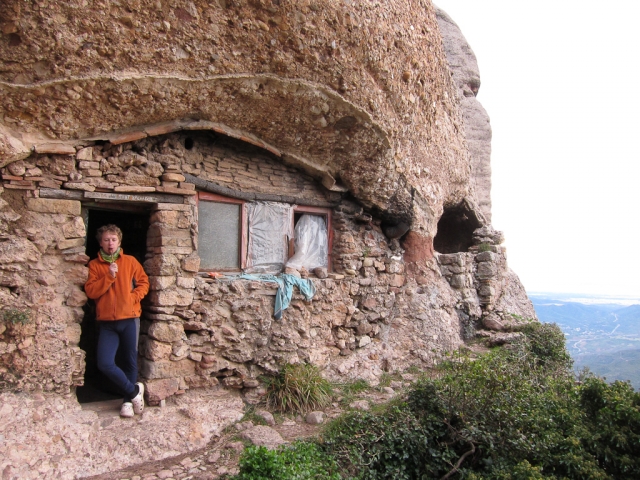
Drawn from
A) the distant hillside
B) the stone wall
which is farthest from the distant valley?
the stone wall

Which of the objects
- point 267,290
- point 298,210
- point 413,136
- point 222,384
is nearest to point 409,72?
point 413,136

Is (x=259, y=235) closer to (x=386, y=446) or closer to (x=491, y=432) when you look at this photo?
(x=386, y=446)

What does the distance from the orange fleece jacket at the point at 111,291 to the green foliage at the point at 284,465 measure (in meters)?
1.82

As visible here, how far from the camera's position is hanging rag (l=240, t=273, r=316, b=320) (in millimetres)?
5480

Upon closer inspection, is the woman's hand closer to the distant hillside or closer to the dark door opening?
the dark door opening

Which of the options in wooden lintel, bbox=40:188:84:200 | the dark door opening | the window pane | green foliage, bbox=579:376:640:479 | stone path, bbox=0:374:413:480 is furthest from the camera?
the window pane

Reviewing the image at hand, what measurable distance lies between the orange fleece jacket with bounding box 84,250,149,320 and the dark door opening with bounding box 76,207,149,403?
35.0 inches

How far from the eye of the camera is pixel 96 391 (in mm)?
5281

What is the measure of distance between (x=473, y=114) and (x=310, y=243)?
7150 millimetres

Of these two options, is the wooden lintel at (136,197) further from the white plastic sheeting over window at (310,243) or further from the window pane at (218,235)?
the white plastic sheeting over window at (310,243)

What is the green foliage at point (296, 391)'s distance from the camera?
5.09 m

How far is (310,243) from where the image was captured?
6363mm

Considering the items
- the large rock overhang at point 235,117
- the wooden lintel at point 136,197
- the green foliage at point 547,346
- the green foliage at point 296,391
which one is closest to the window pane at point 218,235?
the wooden lintel at point 136,197

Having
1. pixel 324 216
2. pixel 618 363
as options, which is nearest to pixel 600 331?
pixel 618 363
